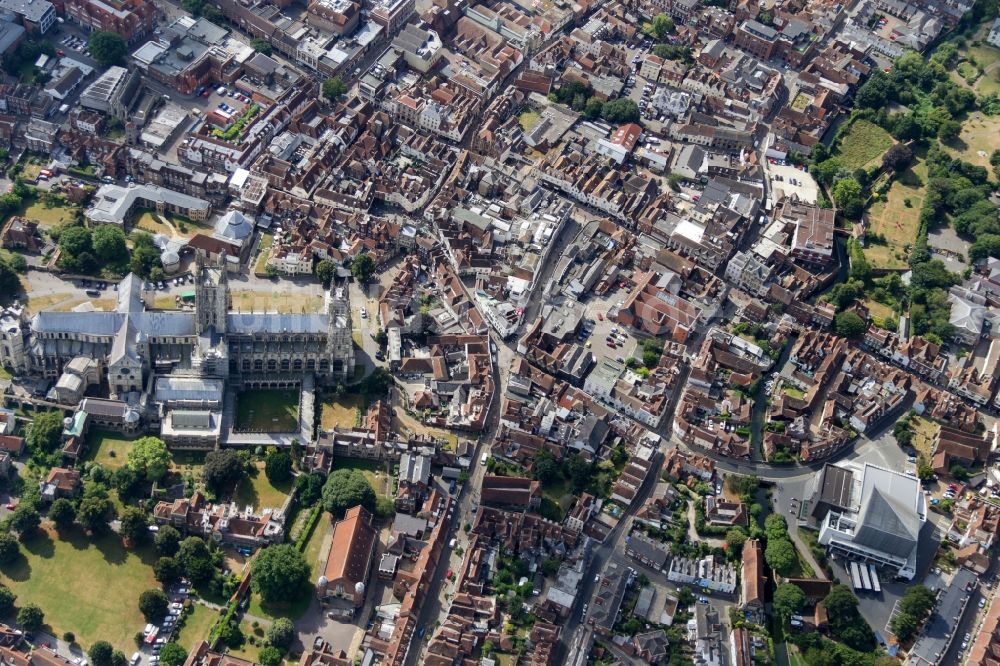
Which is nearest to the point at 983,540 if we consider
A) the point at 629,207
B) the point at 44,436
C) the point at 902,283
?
the point at 902,283

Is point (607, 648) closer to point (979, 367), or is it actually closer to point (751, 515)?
point (751, 515)

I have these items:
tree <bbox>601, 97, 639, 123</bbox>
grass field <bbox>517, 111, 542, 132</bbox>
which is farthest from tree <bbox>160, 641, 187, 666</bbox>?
tree <bbox>601, 97, 639, 123</bbox>

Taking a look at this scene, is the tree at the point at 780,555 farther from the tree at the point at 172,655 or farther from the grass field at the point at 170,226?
the grass field at the point at 170,226

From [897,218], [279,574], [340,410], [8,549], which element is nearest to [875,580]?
[340,410]

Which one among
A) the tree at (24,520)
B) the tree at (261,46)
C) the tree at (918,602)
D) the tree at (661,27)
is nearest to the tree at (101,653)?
the tree at (24,520)

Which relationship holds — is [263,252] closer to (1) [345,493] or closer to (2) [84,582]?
(1) [345,493]
